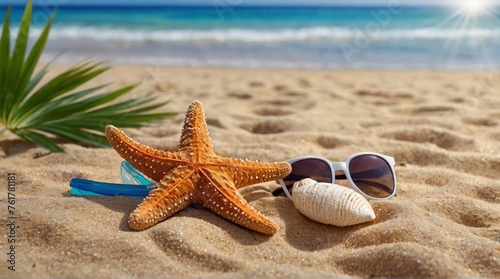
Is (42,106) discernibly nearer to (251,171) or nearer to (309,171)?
(251,171)

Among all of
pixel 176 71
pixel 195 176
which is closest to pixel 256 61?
pixel 176 71

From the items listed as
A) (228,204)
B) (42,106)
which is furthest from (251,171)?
(42,106)

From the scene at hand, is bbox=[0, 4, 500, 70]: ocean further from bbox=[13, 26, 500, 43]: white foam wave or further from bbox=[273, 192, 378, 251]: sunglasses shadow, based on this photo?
bbox=[273, 192, 378, 251]: sunglasses shadow

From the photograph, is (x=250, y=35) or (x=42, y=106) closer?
(x=42, y=106)

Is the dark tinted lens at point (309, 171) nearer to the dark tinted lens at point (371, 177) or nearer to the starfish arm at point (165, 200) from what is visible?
the dark tinted lens at point (371, 177)

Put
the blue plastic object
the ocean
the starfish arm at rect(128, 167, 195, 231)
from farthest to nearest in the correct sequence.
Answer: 1. the ocean
2. the blue plastic object
3. the starfish arm at rect(128, 167, 195, 231)

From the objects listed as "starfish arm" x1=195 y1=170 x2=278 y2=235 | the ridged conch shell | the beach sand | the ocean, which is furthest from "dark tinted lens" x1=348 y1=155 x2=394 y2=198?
the ocean
